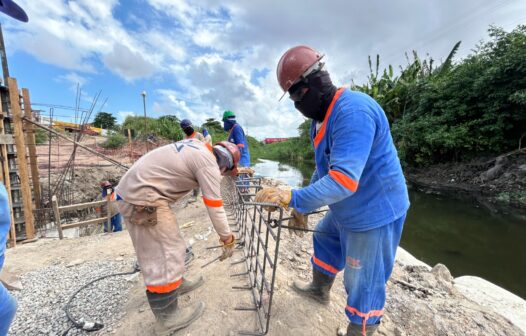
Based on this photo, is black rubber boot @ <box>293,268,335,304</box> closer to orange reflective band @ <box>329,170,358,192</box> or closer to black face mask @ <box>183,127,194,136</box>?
orange reflective band @ <box>329,170,358,192</box>

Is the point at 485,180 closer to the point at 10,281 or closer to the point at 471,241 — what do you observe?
the point at 471,241

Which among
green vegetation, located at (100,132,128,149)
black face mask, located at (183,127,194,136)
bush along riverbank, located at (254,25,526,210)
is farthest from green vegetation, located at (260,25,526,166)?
green vegetation, located at (100,132,128,149)

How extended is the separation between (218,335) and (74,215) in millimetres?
7861

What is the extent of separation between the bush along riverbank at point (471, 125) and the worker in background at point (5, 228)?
39.2ft

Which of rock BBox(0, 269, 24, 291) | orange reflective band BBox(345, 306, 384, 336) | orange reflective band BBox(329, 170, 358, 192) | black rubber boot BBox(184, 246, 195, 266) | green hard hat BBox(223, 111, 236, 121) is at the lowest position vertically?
rock BBox(0, 269, 24, 291)

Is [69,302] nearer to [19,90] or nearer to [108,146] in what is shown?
[19,90]

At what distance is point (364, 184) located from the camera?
1.60 meters

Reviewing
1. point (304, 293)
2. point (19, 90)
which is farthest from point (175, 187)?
point (19, 90)

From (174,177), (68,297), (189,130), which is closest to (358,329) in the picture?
(174,177)

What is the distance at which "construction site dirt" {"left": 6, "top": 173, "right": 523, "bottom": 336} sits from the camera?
2225 mm

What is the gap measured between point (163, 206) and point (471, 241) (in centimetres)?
752

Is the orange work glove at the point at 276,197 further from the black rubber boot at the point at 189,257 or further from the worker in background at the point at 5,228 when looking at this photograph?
the black rubber boot at the point at 189,257

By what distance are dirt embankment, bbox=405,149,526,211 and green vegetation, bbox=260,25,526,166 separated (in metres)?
0.79

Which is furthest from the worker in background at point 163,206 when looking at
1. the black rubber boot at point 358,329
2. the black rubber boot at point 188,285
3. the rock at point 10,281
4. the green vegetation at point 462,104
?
the green vegetation at point 462,104
